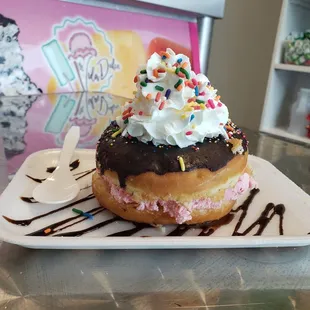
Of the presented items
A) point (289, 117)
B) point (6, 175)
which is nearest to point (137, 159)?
point (6, 175)

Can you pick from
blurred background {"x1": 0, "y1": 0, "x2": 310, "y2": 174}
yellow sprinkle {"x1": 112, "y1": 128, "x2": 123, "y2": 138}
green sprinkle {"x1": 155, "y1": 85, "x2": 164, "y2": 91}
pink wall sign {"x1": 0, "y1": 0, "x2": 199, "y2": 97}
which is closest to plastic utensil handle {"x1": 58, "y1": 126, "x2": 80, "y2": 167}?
blurred background {"x1": 0, "y1": 0, "x2": 310, "y2": 174}

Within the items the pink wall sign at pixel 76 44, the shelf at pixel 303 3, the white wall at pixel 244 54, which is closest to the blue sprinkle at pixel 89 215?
the pink wall sign at pixel 76 44

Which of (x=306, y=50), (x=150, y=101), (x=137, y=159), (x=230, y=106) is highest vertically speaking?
(x=306, y=50)

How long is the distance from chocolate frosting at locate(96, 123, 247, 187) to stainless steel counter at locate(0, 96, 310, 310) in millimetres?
160

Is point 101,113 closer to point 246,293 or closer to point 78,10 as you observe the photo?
point 78,10

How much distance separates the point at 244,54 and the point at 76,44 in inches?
49.7

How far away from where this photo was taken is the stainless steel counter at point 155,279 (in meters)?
0.56

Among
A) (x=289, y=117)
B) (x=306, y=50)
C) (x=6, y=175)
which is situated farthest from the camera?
(x=289, y=117)

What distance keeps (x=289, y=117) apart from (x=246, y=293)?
1.86m

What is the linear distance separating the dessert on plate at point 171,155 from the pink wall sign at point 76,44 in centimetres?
105

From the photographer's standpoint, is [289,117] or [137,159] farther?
[289,117]

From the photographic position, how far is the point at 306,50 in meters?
1.94

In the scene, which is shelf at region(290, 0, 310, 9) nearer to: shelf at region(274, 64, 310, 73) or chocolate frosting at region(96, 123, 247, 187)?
shelf at region(274, 64, 310, 73)

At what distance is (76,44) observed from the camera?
191 cm
